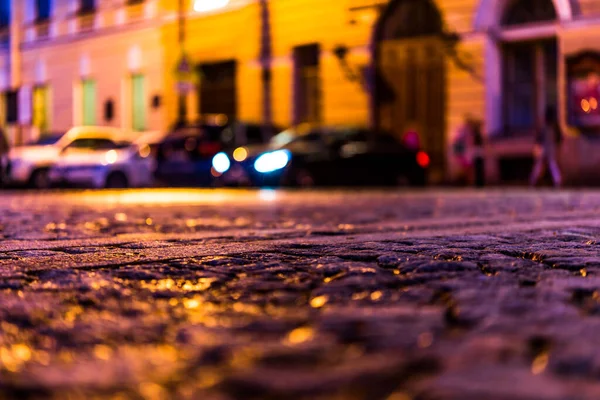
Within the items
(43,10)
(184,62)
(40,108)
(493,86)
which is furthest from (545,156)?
(43,10)

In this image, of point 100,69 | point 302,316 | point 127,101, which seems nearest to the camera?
point 302,316

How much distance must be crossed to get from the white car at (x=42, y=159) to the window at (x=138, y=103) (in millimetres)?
6546

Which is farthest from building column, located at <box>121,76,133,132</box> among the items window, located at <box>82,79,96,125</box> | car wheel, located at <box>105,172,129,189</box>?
car wheel, located at <box>105,172,129,189</box>

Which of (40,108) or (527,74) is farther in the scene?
(40,108)

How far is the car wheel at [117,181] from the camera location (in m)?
24.1

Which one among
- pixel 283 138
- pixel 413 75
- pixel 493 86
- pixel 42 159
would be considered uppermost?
pixel 413 75

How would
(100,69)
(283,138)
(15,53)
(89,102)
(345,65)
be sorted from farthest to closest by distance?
(15,53) < (89,102) < (100,69) < (345,65) < (283,138)

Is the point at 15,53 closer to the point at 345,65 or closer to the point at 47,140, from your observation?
the point at 47,140

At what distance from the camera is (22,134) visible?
3641cm

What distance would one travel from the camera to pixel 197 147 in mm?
23031

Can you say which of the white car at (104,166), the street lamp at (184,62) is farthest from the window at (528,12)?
the white car at (104,166)

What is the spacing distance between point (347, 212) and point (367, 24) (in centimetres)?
1426

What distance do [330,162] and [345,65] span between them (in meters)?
5.23

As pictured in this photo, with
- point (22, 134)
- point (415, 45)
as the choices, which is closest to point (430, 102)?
point (415, 45)
